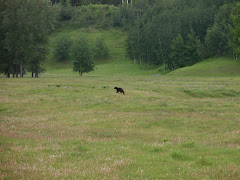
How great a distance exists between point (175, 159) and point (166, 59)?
119 meters

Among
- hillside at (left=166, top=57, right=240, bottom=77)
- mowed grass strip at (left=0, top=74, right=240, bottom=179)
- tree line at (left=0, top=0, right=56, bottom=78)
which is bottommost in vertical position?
mowed grass strip at (left=0, top=74, right=240, bottom=179)

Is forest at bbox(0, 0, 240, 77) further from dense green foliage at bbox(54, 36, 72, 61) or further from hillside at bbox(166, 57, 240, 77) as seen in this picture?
dense green foliage at bbox(54, 36, 72, 61)

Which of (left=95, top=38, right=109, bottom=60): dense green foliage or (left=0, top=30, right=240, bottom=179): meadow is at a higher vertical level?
(left=95, top=38, right=109, bottom=60): dense green foliage

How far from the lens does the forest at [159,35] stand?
7862 centimetres

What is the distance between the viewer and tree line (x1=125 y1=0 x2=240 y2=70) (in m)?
119

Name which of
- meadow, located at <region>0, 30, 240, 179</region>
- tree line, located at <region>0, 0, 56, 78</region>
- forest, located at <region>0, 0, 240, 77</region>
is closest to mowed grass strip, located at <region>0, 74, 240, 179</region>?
meadow, located at <region>0, 30, 240, 179</region>

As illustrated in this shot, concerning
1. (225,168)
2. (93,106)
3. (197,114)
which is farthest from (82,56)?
(225,168)

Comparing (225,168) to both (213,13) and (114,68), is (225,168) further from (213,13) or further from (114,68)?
(213,13)

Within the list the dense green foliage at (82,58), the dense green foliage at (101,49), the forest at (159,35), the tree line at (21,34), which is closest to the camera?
the tree line at (21,34)

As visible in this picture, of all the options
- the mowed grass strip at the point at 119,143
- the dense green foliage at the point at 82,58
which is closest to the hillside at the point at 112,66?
the dense green foliage at the point at 82,58

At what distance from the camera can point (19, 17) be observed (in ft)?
256

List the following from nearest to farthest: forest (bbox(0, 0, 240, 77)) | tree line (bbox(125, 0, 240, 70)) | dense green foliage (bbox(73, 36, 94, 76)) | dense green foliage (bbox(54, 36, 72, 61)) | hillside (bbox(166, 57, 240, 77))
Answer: forest (bbox(0, 0, 240, 77)), hillside (bbox(166, 57, 240, 77)), dense green foliage (bbox(73, 36, 94, 76)), tree line (bbox(125, 0, 240, 70)), dense green foliage (bbox(54, 36, 72, 61))

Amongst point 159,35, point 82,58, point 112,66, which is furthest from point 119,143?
point 112,66

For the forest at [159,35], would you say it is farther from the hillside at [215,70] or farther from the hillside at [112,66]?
the hillside at [112,66]
